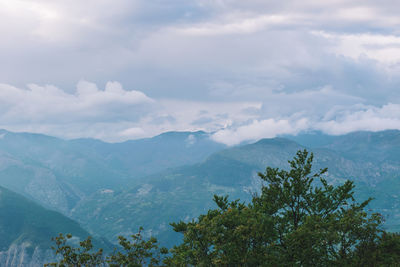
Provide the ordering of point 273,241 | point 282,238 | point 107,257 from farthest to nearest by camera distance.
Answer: point 107,257
point 282,238
point 273,241

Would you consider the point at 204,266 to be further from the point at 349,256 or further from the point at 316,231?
the point at 349,256

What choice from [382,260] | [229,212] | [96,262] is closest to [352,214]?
[382,260]

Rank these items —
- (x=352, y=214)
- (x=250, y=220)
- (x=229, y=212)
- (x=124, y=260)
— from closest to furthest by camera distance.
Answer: (x=250, y=220), (x=229, y=212), (x=352, y=214), (x=124, y=260)

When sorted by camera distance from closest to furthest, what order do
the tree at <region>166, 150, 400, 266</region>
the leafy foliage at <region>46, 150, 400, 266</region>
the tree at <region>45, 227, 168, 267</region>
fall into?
the tree at <region>166, 150, 400, 266</region> → the leafy foliage at <region>46, 150, 400, 266</region> → the tree at <region>45, 227, 168, 267</region>

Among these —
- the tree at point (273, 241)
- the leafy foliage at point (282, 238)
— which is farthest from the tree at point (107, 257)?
the tree at point (273, 241)

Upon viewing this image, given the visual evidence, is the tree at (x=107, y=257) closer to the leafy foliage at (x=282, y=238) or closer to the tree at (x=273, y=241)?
the leafy foliage at (x=282, y=238)

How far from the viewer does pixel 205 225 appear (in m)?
46.5

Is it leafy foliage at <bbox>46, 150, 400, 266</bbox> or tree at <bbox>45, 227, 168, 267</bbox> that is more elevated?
leafy foliage at <bbox>46, 150, 400, 266</bbox>

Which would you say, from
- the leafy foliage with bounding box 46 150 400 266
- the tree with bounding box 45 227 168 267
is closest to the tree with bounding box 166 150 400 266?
the leafy foliage with bounding box 46 150 400 266

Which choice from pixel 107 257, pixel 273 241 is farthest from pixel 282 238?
pixel 107 257

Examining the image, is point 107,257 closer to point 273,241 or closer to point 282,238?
point 273,241

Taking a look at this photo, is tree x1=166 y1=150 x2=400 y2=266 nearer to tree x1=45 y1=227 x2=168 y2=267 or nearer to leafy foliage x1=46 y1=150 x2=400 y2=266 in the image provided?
leafy foliage x1=46 y1=150 x2=400 y2=266

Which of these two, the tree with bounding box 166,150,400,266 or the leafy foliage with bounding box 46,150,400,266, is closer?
the tree with bounding box 166,150,400,266

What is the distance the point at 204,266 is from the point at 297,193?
2002 cm
